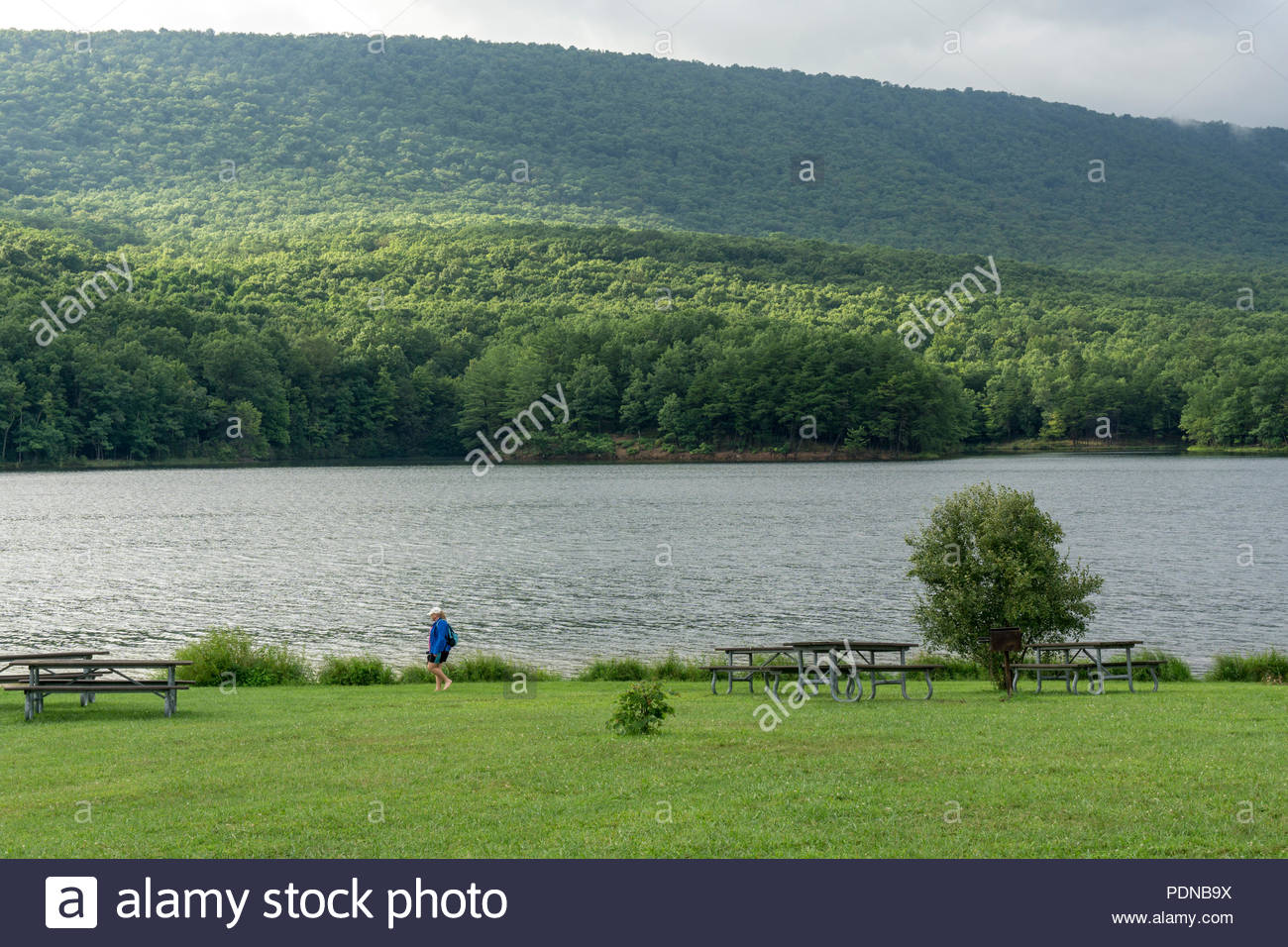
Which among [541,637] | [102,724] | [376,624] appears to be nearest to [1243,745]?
[102,724]

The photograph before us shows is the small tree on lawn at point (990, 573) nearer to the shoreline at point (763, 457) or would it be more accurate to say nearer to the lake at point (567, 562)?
the lake at point (567, 562)

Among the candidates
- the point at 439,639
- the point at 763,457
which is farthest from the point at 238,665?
the point at 763,457

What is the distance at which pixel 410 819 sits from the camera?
9.75 metres

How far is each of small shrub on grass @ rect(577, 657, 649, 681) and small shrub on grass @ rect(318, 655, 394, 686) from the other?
4.07 metres

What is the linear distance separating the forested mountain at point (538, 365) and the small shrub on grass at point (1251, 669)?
117 metres

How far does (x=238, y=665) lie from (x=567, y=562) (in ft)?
96.0

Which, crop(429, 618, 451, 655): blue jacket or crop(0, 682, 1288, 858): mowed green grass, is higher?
crop(0, 682, 1288, 858): mowed green grass

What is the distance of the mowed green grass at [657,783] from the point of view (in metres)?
8.92

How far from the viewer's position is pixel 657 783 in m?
11.0

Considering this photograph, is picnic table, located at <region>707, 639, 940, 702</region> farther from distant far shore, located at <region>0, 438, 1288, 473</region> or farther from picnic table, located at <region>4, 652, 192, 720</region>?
distant far shore, located at <region>0, 438, 1288, 473</region>

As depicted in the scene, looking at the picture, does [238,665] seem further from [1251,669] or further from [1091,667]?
[1251,669]

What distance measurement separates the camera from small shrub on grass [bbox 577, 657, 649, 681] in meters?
24.6

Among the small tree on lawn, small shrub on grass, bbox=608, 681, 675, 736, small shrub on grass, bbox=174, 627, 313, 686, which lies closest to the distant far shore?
small shrub on grass, bbox=174, 627, 313, 686

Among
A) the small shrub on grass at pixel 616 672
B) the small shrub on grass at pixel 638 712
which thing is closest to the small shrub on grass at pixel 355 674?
the small shrub on grass at pixel 616 672
